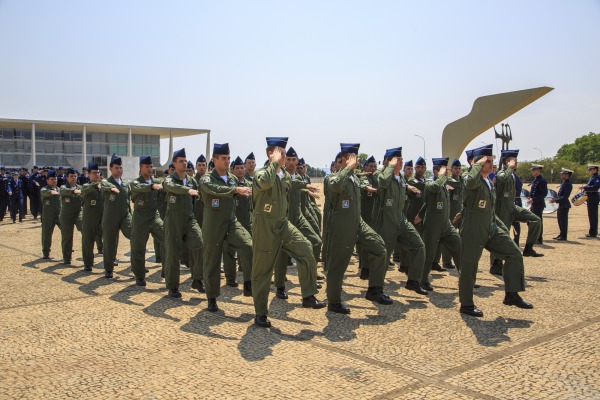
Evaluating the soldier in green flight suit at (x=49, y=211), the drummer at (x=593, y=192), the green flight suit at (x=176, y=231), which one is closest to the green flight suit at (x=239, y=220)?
the green flight suit at (x=176, y=231)

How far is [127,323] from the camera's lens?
20.5 feet

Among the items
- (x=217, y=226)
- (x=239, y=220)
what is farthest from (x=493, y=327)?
(x=239, y=220)

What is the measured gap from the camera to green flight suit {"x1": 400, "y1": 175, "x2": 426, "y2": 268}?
9.23 meters

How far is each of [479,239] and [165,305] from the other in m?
4.03

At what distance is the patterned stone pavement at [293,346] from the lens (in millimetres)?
4344

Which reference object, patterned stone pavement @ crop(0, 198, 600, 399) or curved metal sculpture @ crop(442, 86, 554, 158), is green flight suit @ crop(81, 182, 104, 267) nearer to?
patterned stone pavement @ crop(0, 198, 600, 399)

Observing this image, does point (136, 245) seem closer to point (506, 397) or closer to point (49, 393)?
point (49, 393)

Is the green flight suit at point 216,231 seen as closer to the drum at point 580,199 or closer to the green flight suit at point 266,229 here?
the green flight suit at point 266,229

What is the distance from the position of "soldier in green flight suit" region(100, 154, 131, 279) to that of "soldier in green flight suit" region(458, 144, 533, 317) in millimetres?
5327

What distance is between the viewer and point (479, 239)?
Result: 6715 millimetres

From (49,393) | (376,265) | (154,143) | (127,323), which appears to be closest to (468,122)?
(376,265)

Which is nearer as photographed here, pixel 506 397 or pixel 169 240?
pixel 506 397

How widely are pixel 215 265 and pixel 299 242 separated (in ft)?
4.06

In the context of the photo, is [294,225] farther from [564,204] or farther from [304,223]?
[564,204]
